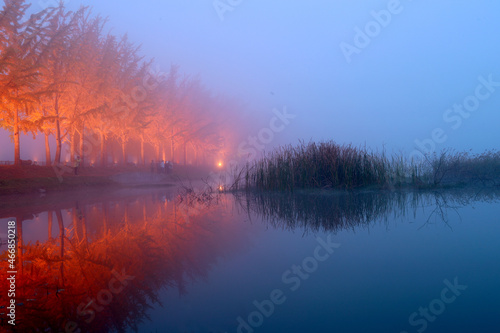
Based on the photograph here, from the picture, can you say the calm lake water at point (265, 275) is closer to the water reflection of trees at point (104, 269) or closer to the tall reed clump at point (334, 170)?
the water reflection of trees at point (104, 269)

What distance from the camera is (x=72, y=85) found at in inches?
722

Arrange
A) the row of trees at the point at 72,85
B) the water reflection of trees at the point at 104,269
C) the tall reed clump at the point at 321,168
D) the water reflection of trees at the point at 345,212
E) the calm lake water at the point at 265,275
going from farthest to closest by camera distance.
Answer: the row of trees at the point at 72,85 < the tall reed clump at the point at 321,168 < the water reflection of trees at the point at 345,212 < the water reflection of trees at the point at 104,269 < the calm lake water at the point at 265,275

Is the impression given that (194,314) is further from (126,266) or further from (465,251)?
(465,251)

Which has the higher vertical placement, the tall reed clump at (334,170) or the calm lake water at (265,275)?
the tall reed clump at (334,170)

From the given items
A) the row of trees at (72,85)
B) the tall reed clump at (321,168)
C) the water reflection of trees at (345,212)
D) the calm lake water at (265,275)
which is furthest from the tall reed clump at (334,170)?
the row of trees at (72,85)

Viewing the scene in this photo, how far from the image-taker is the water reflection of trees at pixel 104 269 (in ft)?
8.68

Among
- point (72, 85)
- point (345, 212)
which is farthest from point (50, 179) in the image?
point (345, 212)

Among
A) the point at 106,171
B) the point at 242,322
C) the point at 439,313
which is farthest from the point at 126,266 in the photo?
the point at 106,171

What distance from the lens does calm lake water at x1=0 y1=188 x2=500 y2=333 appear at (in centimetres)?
252

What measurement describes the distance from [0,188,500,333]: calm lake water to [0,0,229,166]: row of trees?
11.8m

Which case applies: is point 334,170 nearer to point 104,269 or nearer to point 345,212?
point 345,212

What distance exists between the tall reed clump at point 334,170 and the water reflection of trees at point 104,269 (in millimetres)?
6032

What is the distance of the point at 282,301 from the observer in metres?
2.84

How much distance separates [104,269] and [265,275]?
1.95 m
